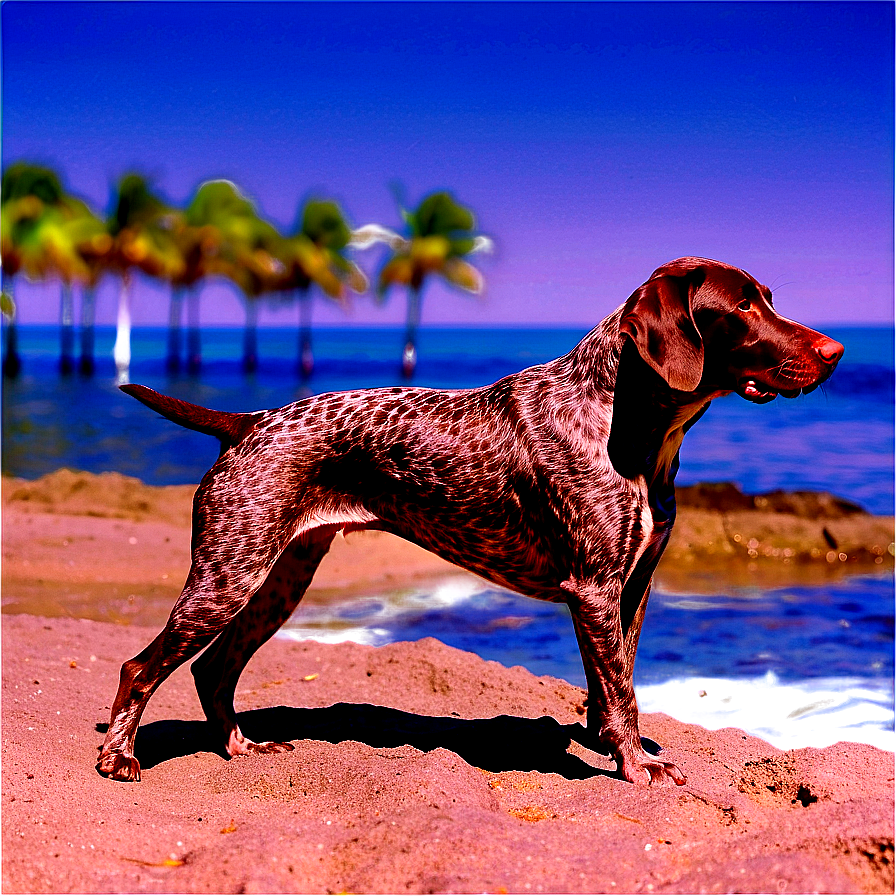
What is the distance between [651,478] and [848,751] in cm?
222

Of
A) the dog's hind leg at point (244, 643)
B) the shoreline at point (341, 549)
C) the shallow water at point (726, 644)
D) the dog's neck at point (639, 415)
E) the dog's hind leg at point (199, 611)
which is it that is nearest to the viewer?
the dog's neck at point (639, 415)

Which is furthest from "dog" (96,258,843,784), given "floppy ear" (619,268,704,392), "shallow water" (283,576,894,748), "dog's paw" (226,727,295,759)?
"shallow water" (283,576,894,748)

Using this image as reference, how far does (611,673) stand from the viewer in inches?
190

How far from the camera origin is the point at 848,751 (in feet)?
18.8

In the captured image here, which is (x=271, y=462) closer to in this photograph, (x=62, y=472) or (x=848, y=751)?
(x=848, y=751)

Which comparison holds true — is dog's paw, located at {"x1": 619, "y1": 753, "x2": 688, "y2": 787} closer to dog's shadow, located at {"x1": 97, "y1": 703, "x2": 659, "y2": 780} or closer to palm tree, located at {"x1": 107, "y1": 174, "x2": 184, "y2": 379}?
dog's shadow, located at {"x1": 97, "y1": 703, "x2": 659, "y2": 780}

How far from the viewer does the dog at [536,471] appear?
15.4ft

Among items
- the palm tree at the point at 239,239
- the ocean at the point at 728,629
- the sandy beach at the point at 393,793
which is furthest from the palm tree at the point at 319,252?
the sandy beach at the point at 393,793

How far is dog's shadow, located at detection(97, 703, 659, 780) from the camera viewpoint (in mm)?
5445

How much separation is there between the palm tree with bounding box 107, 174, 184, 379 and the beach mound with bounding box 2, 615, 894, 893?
1893 inches

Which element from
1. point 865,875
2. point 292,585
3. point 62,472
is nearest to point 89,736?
point 292,585

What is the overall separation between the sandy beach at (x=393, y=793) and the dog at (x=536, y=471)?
0.39 meters

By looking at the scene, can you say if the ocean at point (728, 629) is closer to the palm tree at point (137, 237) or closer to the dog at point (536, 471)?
the dog at point (536, 471)

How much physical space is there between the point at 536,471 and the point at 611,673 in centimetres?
104
